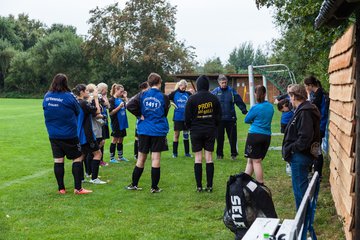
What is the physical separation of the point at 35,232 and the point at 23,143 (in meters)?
10.5

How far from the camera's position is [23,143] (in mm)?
16438

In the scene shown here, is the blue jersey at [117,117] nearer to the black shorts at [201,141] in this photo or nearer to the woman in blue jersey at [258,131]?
the black shorts at [201,141]

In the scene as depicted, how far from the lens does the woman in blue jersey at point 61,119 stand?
326 inches

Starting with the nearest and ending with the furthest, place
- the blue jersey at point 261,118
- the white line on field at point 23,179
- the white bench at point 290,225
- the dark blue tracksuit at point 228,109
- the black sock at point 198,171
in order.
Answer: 1. the white bench at point 290,225
2. the blue jersey at point 261,118
3. the black sock at point 198,171
4. the white line on field at point 23,179
5. the dark blue tracksuit at point 228,109

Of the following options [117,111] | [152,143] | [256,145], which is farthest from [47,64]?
[256,145]

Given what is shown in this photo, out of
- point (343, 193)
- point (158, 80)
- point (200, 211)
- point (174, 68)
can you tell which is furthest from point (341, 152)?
point (174, 68)

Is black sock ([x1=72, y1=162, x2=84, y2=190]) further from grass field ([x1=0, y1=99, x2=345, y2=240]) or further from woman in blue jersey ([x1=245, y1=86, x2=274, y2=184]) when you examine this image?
woman in blue jersey ([x1=245, y1=86, x2=274, y2=184])

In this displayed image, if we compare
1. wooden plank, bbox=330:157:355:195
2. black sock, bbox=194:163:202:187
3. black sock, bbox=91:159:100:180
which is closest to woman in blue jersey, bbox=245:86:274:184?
black sock, bbox=194:163:202:187

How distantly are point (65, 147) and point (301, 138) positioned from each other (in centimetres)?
410

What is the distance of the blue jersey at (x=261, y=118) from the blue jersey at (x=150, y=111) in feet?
4.83

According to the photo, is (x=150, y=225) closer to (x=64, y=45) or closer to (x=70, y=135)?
(x=70, y=135)

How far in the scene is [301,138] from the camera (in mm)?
6082

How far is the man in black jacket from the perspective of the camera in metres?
8.65

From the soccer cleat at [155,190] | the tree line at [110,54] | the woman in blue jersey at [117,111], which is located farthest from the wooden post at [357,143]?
the tree line at [110,54]
